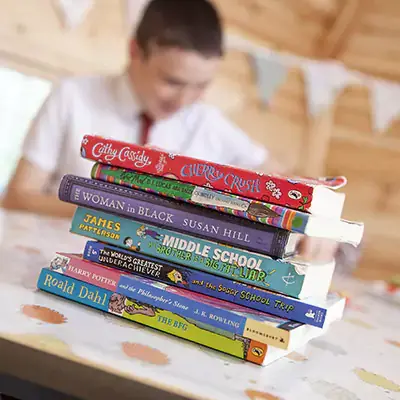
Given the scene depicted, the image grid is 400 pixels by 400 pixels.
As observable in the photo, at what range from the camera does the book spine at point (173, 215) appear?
679 mm

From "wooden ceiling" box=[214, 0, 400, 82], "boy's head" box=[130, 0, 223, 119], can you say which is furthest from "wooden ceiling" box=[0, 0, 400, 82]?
"boy's head" box=[130, 0, 223, 119]

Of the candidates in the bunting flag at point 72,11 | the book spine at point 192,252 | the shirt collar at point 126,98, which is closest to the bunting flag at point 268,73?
the bunting flag at point 72,11

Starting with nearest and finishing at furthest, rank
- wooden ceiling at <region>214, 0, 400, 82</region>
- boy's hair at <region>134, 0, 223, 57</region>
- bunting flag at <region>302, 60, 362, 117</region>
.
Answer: boy's hair at <region>134, 0, 223, 57</region>, wooden ceiling at <region>214, 0, 400, 82</region>, bunting flag at <region>302, 60, 362, 117</region>

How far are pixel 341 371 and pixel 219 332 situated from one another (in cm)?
17

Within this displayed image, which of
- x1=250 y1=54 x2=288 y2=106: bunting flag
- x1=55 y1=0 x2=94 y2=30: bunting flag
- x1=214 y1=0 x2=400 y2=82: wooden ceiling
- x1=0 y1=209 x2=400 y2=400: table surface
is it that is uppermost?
x1=214 y1=0 x2=400 y2=82: wooden ceiling

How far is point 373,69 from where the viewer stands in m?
3.24

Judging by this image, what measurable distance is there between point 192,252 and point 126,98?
1.27m

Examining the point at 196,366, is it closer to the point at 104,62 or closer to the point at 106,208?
the point at 106,208

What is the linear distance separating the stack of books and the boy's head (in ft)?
2.92

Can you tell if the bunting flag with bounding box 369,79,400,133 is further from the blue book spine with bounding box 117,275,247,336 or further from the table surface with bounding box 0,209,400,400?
the blue book spine with bounding box 117,275,247,336

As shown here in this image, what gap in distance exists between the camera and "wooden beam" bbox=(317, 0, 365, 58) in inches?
120

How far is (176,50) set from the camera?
5.18 feet

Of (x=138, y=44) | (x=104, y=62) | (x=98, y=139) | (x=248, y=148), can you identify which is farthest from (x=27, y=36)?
(x=98, y=139)

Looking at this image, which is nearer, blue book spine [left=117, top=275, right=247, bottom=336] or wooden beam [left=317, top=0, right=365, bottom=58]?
blue book spine [left=117, top=275, right=247, bottom=336]
